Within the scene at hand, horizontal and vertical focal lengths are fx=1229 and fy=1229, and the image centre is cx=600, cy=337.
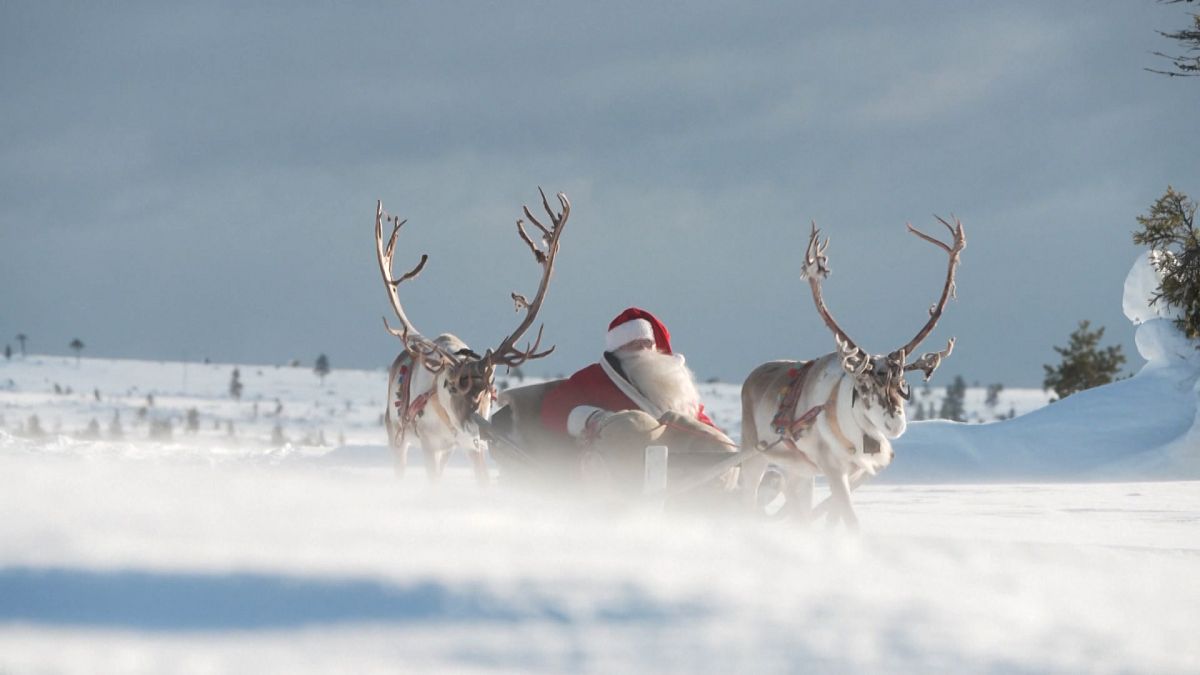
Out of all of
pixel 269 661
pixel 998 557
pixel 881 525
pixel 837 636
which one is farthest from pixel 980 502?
pixel 269 661

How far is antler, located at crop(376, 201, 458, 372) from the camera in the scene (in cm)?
841

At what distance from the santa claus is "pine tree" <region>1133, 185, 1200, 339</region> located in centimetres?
1566

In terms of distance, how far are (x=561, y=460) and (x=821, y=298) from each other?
239cm

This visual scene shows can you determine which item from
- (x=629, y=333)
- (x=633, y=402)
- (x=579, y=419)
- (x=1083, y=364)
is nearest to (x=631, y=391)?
(x=633, y=402)

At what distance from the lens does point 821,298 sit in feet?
29.0

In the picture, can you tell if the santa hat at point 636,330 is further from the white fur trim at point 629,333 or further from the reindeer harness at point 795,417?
the reindeer harness at point 795,417

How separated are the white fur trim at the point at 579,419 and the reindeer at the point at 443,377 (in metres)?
0.83

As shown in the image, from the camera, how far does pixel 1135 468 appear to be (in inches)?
767

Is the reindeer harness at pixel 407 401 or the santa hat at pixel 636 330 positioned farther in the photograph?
the reindeer harness at pixel 407 401

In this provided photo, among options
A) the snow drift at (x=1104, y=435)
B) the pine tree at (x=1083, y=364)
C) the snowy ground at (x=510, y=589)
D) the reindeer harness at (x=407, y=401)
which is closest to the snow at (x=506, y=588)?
the snowy ground at (x=510, y=589)

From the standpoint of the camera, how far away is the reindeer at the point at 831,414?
307 inches

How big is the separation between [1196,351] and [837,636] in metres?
21.2

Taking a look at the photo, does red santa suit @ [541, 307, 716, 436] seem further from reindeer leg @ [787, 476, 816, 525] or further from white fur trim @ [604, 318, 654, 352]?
reindeer leg @ [787, 476, 816, 525]

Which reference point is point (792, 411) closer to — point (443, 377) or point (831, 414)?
point (831, 414)
